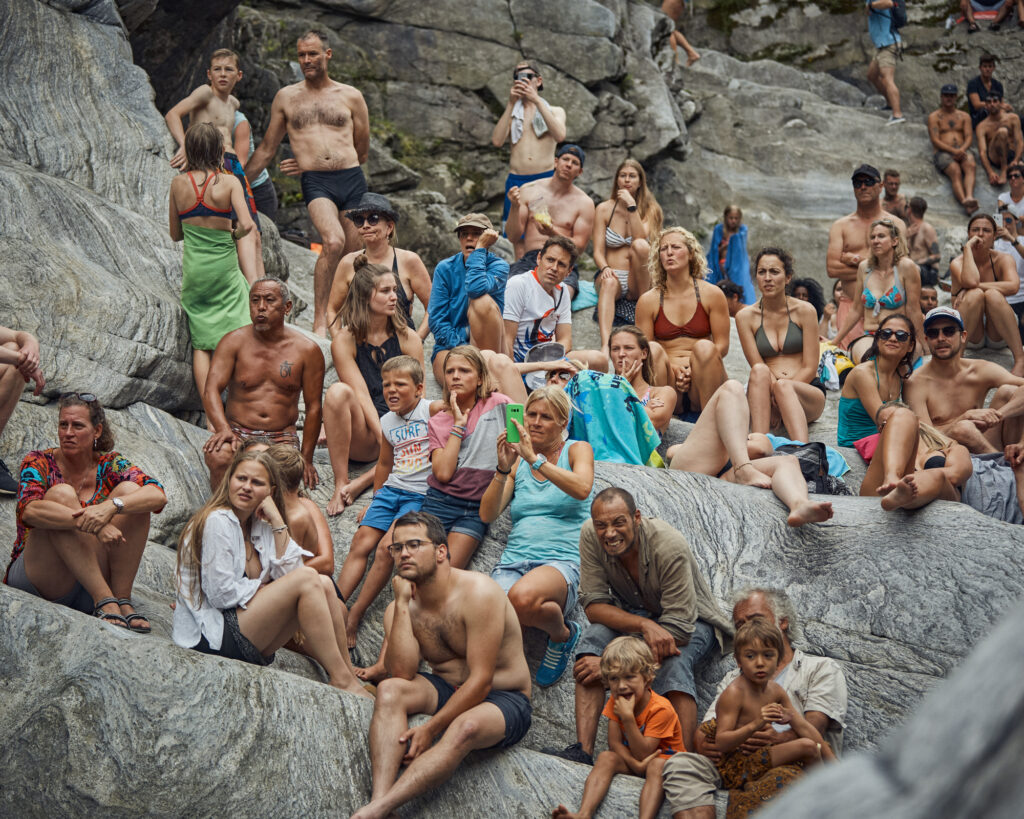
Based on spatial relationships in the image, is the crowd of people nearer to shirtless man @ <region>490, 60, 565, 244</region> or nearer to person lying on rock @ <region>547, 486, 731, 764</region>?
person lying on rock @ <region>547, 486, 731, 764</region>

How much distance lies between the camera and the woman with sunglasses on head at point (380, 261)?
28.5ft

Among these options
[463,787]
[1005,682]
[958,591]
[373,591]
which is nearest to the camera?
[1005,682]

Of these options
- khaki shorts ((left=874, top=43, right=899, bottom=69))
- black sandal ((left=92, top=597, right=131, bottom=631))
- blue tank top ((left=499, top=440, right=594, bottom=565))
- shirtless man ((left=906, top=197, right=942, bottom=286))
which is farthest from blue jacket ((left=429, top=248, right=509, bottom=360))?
khaki shorts ((left=874, top=43, right=899, bottom=69))

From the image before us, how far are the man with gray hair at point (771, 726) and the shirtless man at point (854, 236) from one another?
5.87m

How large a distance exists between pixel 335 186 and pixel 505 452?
5.03 metres

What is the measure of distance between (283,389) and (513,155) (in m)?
5.30

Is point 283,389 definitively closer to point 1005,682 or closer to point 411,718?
point 411,718

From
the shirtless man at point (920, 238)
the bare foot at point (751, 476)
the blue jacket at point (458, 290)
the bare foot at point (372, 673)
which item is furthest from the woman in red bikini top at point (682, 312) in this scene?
the shirtless man at point (920, 238)

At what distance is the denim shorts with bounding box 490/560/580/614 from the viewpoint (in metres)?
6.07

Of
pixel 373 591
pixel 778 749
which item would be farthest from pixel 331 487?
pixel 778 749

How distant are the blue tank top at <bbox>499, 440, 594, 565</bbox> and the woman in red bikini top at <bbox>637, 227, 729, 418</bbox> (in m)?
2.44

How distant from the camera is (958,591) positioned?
6.09 meters

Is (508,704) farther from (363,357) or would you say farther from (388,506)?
(363,357)

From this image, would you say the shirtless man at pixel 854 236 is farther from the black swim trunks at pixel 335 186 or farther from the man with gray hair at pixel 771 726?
the man with gray hair at pixel 771 726
